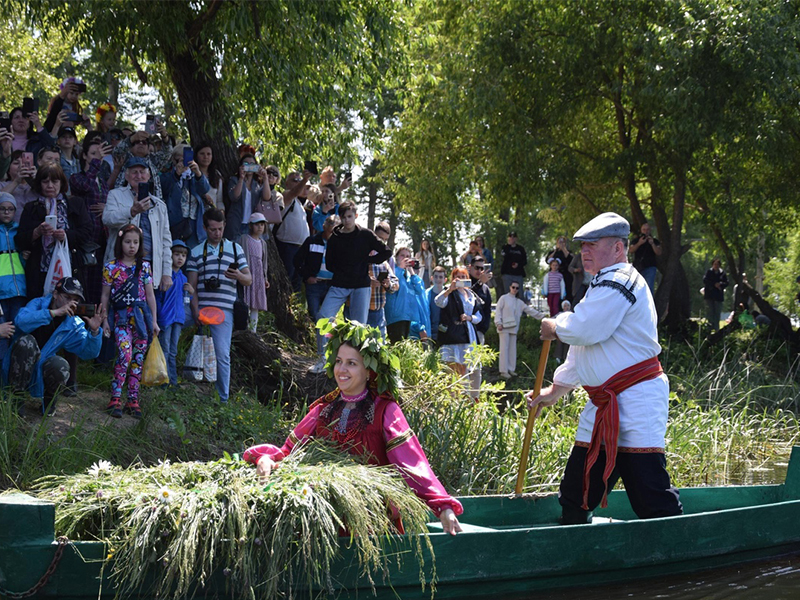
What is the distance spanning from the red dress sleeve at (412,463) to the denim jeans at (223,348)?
3.99 metres

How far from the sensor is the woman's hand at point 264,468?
5171 mm

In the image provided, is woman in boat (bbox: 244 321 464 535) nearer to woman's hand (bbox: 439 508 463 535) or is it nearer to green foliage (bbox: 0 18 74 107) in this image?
woman's hand (bbox: 439 508 463 535)

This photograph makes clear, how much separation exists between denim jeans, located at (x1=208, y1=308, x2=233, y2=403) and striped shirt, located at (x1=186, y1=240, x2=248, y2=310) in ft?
→ 0.43

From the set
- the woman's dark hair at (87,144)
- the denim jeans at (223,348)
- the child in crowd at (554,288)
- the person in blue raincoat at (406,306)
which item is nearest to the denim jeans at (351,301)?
the denim jeans at (223,348)

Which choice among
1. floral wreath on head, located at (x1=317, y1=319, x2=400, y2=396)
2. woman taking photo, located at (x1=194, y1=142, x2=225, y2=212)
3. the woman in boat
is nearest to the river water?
the woman in boat

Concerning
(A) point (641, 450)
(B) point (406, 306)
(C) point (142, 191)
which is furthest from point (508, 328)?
(A) point (641, 450)

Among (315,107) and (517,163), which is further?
(517,163)

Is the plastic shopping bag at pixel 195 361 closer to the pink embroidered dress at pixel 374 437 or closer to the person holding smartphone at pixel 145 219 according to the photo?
the person holding smartphone at pixel 145 219

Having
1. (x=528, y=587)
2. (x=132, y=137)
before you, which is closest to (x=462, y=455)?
(x=528, y=587)

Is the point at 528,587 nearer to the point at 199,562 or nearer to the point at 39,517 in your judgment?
the point at 199,562

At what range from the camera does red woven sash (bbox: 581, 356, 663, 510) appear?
581 centimetres

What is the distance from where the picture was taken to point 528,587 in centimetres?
598

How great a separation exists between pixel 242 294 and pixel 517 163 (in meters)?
8.96

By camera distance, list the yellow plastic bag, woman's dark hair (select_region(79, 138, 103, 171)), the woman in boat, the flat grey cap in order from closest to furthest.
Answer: the woman in boat → the flat grey cap → the yellow plastic bag → woman's dark hair (select_region(79, 138, 103, 171))
